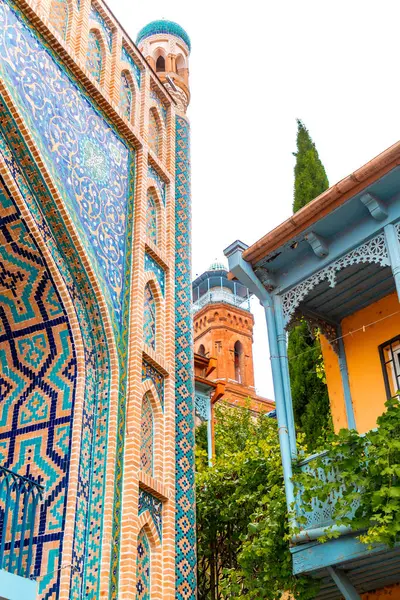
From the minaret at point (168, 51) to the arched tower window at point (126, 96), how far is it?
→ 1.64 meters

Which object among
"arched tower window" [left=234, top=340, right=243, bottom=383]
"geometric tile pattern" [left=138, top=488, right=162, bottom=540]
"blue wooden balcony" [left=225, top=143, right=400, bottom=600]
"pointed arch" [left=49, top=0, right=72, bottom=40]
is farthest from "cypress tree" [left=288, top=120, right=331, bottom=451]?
"arched tower window" [left=234, top=340, right=243, bottom=383]

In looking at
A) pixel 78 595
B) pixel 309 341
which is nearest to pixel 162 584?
pixel 78 595

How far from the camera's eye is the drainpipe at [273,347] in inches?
304

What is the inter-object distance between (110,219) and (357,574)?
15.0 ft

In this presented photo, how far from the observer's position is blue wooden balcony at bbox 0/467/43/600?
6844 mm

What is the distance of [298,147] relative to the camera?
1814 centimetres

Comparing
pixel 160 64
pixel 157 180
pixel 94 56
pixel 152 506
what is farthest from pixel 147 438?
pixel 160 64

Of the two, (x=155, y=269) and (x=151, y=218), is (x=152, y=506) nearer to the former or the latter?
(x=155, y=269)

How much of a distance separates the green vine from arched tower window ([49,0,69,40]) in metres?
5.60

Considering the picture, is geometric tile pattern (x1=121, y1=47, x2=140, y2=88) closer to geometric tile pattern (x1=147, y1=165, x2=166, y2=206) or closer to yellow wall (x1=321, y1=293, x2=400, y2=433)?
geometric tile pattern (x1=147, y1=165, x2=166, y2=206)

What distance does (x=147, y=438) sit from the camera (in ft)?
27.5

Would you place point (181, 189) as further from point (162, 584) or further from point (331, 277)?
point (162, 584)

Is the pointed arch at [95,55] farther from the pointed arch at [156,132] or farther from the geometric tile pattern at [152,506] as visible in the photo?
the geometric tile pattern at [152,506]

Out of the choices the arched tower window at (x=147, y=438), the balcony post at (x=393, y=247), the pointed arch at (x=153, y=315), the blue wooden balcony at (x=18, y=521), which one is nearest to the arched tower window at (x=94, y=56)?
the pointed arch at (x=153, y=315)
